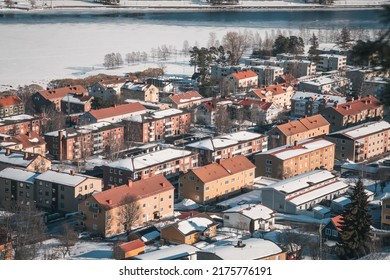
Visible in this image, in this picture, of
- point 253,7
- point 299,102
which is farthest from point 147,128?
point 253,7

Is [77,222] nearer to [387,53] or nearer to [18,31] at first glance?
[387,53]

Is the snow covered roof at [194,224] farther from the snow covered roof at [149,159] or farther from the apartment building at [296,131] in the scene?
the apartment building at [296,131]

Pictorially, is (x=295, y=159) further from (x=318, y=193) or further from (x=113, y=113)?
(x=113, y=113)

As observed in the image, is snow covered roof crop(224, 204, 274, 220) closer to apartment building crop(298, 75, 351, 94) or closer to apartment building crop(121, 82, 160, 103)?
apartment building crop(121, 82, 160, 103)

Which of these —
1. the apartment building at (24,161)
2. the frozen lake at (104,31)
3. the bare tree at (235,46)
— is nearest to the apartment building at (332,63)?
the frozen lake at (104,31)

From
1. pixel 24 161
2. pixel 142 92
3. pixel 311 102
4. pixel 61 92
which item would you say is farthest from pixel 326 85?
pixel 24 161

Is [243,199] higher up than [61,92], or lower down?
lower down
